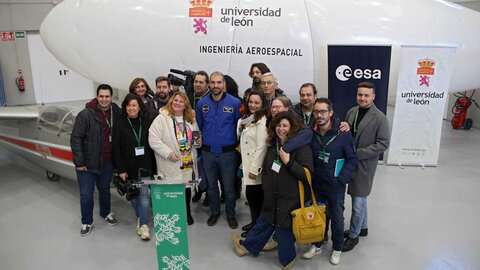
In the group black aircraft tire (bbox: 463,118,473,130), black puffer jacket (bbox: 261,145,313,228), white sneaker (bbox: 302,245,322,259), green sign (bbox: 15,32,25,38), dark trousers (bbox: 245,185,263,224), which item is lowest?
white sneaker (bbox: 302,245,322,259)

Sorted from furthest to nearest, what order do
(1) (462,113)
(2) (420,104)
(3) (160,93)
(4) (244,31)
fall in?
(1) (462,113) < (2) (420,104) < (4) (244,31) < (3) (160,93)

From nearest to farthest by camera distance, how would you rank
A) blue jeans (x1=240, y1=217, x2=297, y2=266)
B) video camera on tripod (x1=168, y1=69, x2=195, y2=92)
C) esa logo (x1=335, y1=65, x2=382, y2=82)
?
blue jeans (x1=240, y1=217, x2=297, y2=266)
video camera on tripod (x1=168, y1=69, x2=195, y2=92)
esa logo (x1=335, y1=65, x2=382, y2=82)

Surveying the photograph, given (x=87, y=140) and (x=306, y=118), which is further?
(x=87, y=140)

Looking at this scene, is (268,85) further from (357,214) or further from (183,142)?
(357,214)

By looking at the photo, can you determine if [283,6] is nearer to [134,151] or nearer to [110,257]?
[134,151]

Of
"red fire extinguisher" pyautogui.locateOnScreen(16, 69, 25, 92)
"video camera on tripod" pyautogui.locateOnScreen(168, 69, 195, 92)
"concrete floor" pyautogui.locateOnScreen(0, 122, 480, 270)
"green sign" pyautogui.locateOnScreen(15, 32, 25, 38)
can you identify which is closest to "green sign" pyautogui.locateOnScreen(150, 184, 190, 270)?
"concrete floor" pyautogui.locateOnScreen(0, 122, 480, 270)

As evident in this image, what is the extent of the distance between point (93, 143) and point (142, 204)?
2.37 feet

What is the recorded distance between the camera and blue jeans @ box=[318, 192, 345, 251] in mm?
2941

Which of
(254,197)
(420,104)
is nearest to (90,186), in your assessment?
(254,197)

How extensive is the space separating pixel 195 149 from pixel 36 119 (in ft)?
8.14

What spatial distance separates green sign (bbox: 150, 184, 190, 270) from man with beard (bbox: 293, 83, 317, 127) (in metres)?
1.20

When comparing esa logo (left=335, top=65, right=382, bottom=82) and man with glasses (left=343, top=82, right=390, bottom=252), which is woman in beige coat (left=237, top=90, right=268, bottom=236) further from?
esa logo (left=335, top=65, right=382, bottom=82)

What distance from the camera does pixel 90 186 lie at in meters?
3.53

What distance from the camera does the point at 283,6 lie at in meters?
4.57
